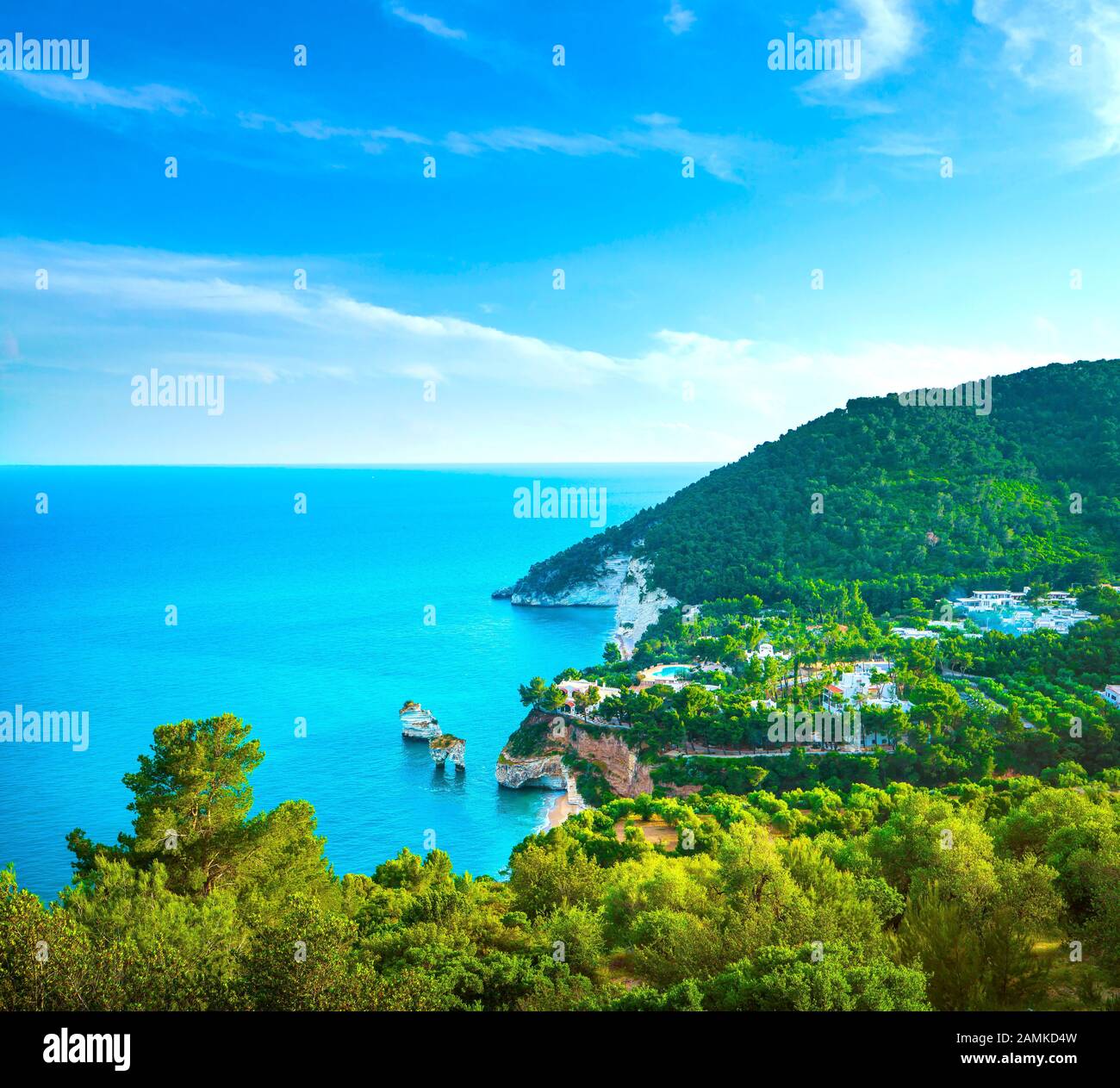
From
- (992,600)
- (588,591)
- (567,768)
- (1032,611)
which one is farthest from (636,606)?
(567,768)

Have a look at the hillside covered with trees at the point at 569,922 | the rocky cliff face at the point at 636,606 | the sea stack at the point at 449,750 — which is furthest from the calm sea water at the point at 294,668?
the hillside covered with trees at the point at 569,922

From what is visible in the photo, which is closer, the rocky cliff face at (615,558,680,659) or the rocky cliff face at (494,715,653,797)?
the rocky cliff face at (494,715,653,797)

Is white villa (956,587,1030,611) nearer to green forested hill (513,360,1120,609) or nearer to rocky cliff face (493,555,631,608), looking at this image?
green forested hill (513,360,1120,609)

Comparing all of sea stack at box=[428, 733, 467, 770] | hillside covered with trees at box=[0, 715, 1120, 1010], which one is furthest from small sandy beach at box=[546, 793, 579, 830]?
hillside covered with trees at box=[0, 715, 1120, 1010]

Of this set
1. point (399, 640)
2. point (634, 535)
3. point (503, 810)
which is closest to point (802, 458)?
point (634, 535)

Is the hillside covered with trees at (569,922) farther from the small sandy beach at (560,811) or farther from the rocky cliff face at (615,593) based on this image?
the rocky cliff face at (615,593)
